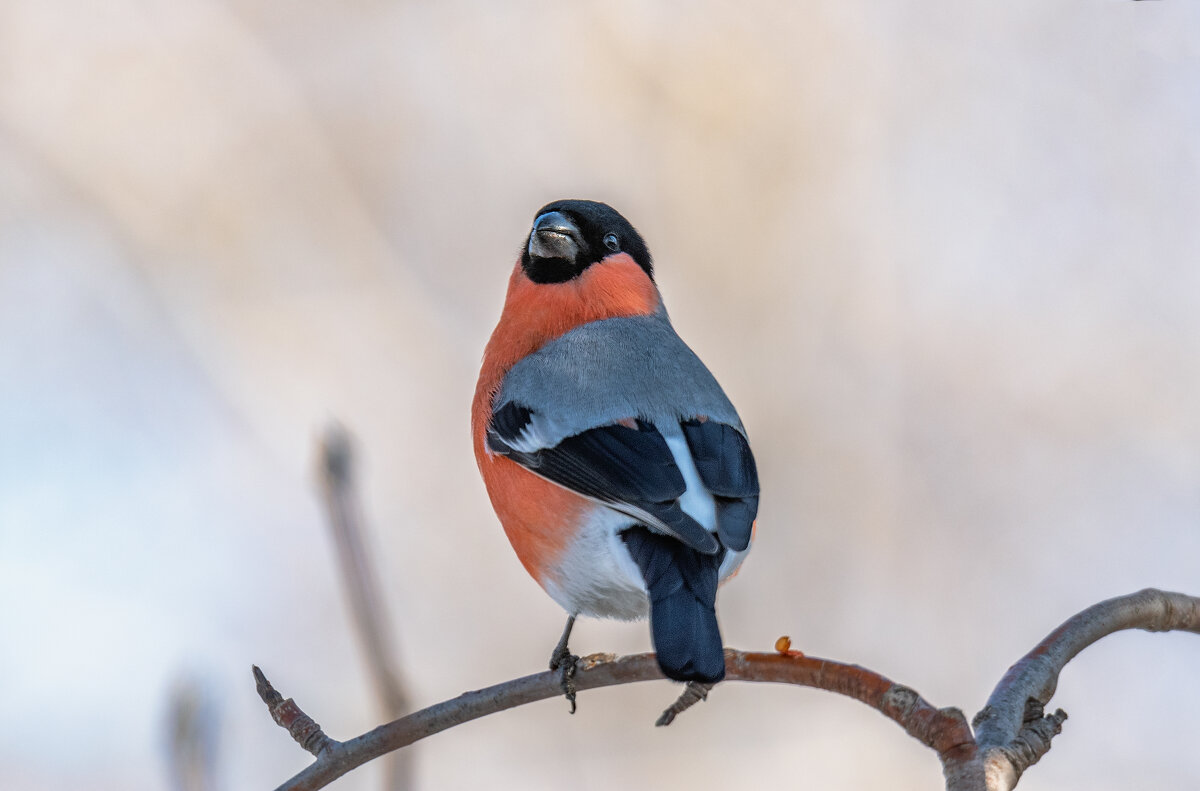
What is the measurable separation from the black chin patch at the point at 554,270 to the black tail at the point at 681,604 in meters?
0.99

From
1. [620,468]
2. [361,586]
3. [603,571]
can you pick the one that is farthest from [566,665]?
[361,586]

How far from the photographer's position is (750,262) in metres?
4.64

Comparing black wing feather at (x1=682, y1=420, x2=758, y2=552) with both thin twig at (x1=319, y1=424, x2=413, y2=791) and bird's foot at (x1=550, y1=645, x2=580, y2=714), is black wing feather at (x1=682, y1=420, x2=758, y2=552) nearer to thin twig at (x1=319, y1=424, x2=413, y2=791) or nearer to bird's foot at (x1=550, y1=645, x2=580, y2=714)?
bird's foot at (x1=550, y1=645, x2=580, y2=714)

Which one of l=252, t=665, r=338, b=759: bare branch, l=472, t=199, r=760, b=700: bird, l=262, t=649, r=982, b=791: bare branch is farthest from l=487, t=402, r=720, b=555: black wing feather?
l=252, t=665, r=338, b=759: bare branch

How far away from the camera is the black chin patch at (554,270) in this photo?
10.3 ft

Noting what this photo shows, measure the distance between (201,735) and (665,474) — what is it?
988mm

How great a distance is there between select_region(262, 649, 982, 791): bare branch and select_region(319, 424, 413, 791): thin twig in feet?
0.81

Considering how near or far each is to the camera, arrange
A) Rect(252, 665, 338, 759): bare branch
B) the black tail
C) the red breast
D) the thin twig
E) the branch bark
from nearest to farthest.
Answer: the thin twig
the branch bark
the black tail
Rect(252, 665, 338, 759): bare branch
the red breast

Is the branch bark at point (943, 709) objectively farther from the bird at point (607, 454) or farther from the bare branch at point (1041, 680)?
the bird at point (607, 454)

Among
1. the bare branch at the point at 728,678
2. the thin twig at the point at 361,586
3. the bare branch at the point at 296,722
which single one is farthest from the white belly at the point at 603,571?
the thin twig at the point at 361,586

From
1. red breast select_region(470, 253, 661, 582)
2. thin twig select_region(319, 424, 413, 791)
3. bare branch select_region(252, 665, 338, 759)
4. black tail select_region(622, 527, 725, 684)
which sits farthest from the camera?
red breast select_region(470, 253, 661, 582)

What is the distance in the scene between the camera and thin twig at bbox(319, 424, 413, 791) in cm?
141

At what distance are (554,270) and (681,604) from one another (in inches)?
51.5

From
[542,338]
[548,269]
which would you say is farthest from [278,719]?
[548,269]
